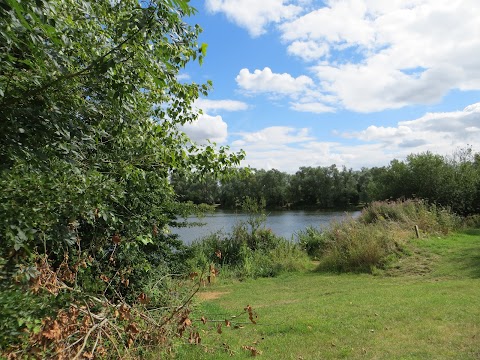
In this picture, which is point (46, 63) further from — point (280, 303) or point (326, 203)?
point (326, 203)

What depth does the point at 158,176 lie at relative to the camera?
13.3 feet

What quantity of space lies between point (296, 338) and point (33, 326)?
4125mm

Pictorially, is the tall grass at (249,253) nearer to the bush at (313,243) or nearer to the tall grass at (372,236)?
the bush at (313,243)

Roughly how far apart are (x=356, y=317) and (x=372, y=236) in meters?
8.63

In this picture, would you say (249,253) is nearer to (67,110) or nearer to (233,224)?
(233,224)

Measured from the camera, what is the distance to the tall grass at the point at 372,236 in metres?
14.5

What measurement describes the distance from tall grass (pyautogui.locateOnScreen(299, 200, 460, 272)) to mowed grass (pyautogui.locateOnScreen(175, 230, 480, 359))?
1.32m

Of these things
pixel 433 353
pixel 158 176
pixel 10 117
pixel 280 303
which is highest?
pixel 10 117

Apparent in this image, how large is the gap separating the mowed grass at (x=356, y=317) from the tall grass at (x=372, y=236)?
1.32 metres

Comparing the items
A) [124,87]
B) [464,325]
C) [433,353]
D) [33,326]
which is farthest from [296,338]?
[124,87]

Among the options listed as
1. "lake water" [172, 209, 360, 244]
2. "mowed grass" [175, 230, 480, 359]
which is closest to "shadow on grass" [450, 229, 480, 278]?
"mowed grass" [175, 230, 480, 359]

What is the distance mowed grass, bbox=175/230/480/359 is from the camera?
532cm

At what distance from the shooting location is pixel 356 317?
708 centimetres

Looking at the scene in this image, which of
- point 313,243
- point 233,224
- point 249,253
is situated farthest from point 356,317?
point 233,224
